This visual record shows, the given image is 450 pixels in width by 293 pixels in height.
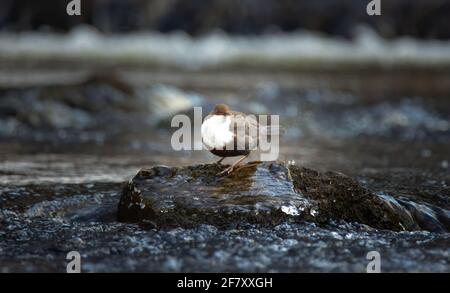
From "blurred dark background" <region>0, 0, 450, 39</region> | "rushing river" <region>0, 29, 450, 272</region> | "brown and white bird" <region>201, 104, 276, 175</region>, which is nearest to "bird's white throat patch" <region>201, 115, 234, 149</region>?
"brown and white bird" <region>201, 104, 276, 175</region>

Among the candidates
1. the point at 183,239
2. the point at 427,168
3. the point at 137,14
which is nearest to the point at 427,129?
the point at 427,168

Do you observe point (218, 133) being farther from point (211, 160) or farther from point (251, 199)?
point (211, 160)

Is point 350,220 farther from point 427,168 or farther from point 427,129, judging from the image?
point 427,129

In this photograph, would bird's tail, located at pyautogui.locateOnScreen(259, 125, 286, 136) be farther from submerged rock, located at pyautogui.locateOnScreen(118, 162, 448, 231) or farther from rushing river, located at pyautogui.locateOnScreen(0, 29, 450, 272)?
rushing river, located at pyautogui.locateOnScreen(0, 29, 450, 272)

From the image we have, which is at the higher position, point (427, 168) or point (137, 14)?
point (137, 14)

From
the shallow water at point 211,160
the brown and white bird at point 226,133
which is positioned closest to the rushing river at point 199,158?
the shallow water at point 211,160

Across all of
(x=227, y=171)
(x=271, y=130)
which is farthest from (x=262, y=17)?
(x=227, y=171)
